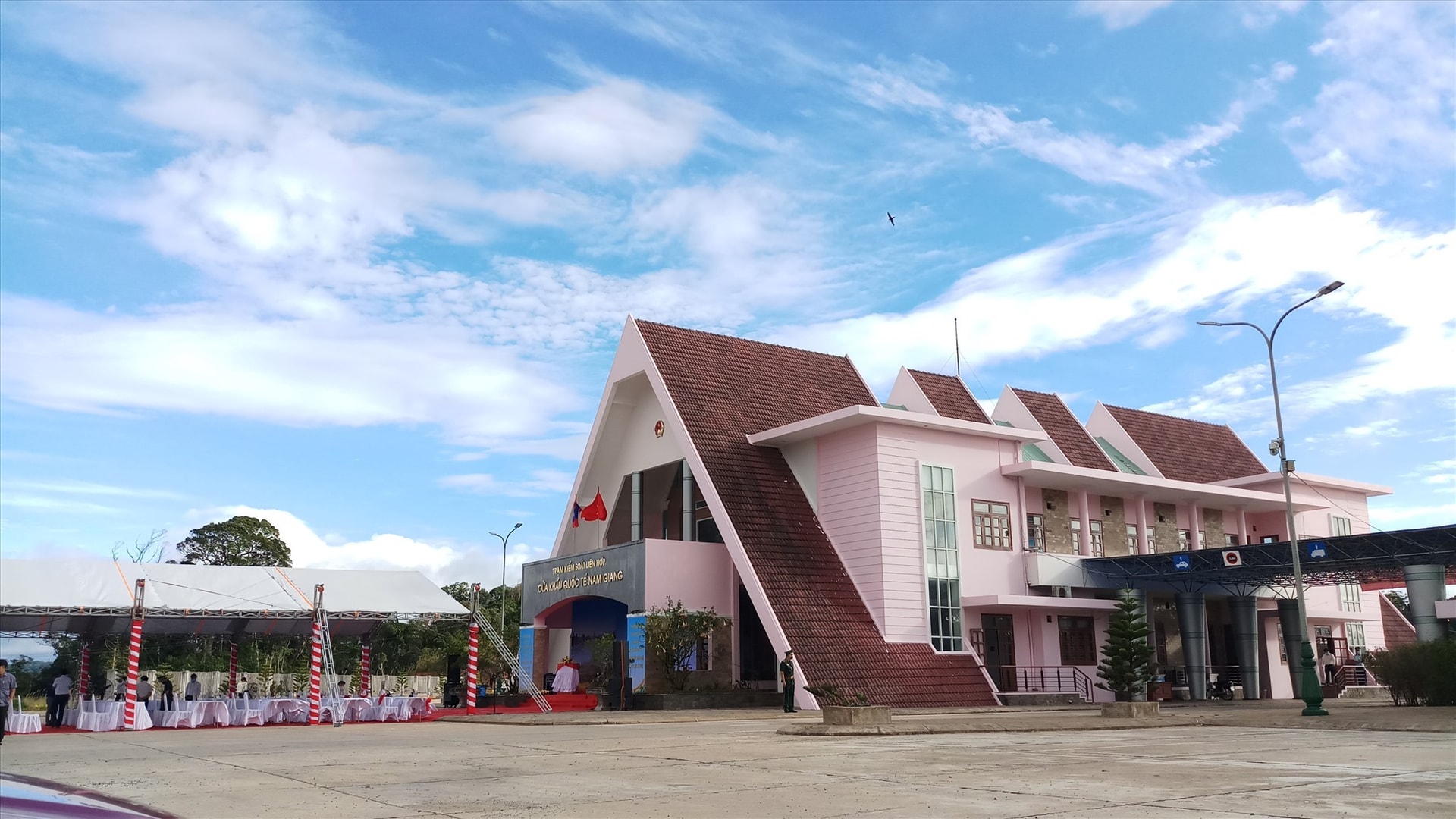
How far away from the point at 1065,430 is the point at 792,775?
32730 mm

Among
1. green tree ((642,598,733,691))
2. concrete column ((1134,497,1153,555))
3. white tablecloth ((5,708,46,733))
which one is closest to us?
white tablecloth ((5,708,46,733))

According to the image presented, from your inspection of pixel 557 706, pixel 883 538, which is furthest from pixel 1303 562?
pixel 557 706

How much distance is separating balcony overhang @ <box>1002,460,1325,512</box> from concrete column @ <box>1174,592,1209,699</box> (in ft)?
13.0

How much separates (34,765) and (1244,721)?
61.3 ft

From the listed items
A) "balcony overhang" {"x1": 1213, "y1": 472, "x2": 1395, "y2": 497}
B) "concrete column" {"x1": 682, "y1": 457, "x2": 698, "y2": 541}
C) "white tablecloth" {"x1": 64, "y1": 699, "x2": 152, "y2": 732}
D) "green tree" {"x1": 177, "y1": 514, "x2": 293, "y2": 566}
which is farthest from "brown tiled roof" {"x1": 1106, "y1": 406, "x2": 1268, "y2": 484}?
"green tree" {"x1": 177, "y1": 514, "x2": 293, "y2": 566}

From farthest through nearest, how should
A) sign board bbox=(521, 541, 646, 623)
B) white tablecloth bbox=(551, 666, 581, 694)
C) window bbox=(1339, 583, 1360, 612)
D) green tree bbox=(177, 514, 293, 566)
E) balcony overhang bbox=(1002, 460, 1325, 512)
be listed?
green tree bbox=(177, 514, 293, 566)
window bbox=(1339, 583, 1360, 612)
white tablecloth bbox=(551, 666, 581, 694)
balcony overhang bbox=(1002, 460, 1325, 512)
sign board bbox=(521, 541, 646, 623)

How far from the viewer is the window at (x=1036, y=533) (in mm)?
34438

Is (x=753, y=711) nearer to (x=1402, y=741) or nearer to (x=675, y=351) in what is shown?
(x=675, y=351)

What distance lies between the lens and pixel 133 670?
83.3 ft

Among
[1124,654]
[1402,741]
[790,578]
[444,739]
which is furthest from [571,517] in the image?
[1402,741]

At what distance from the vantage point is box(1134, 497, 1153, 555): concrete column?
37219mm

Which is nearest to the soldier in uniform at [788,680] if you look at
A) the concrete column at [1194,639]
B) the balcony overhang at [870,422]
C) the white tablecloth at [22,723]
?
the balcony overhang at [870,422]

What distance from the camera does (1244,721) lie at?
798 inches

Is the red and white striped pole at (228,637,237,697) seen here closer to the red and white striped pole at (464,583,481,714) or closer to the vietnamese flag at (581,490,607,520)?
the red and white striped pole at (464,583,481,714)
